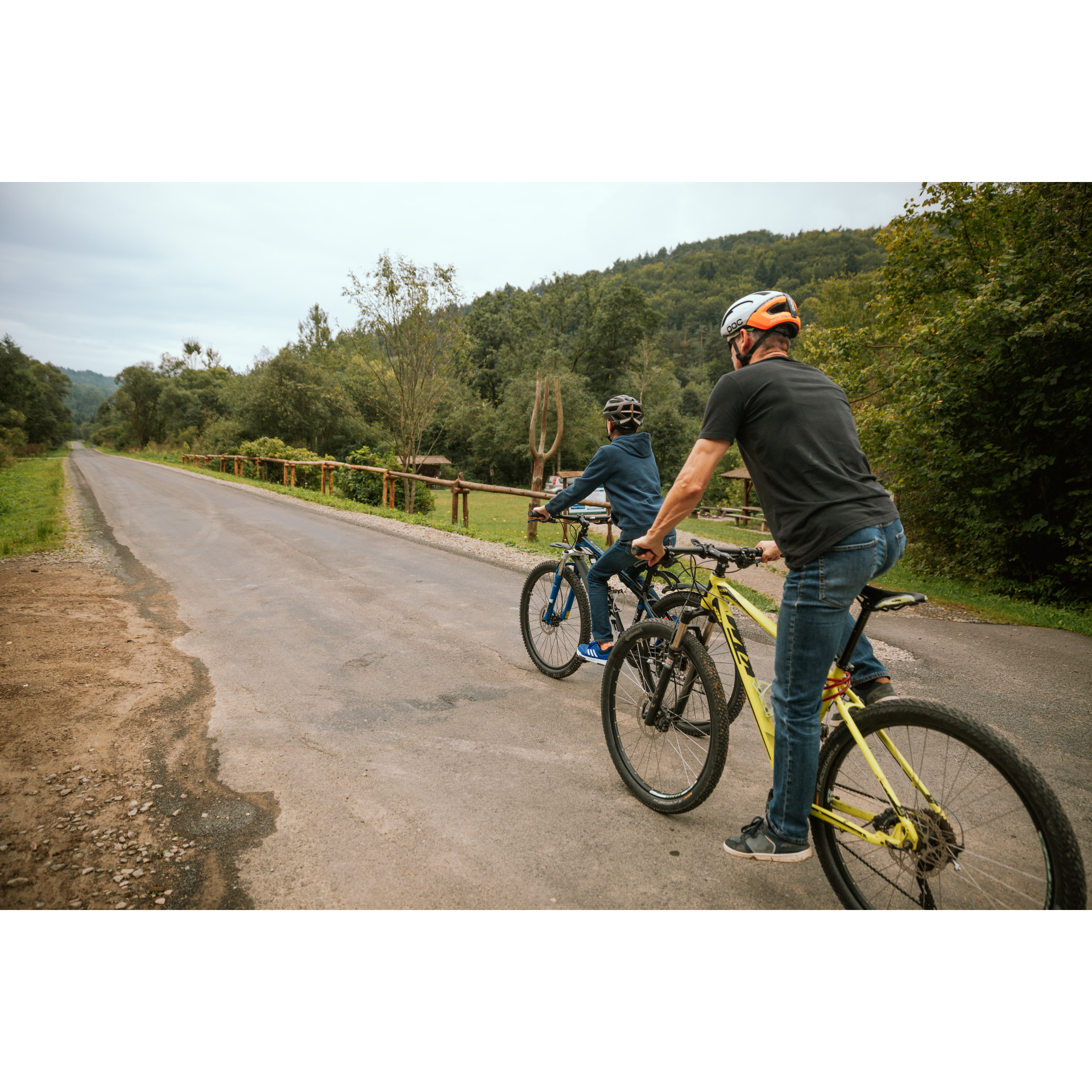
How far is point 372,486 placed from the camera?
18.5m

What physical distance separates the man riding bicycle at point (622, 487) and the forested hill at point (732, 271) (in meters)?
67.2

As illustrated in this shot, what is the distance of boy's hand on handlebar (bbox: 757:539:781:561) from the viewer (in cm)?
272

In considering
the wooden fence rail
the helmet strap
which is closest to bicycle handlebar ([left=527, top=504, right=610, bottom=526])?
the wooden fence rail

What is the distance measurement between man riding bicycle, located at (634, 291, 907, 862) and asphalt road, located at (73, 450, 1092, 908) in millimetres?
552

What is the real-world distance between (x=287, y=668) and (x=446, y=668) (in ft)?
3.97

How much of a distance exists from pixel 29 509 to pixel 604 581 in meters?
16.0

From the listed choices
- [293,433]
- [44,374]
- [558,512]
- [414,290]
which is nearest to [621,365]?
[293,433]

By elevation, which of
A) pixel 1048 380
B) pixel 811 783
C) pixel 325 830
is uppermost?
pixel 1048 380

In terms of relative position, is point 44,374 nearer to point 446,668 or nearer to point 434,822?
point 446,668

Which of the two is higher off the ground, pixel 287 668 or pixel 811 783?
pixel 811 783

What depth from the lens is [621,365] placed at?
62.3 metres

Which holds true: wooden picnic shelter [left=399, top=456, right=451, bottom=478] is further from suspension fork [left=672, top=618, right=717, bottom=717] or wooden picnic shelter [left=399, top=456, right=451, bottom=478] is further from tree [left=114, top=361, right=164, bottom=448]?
suspension fork [left=672, top=618, right=717, bottom=717]

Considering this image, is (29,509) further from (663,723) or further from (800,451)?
(800,451)

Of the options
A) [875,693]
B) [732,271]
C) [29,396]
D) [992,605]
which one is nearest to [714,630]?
[875,693]
